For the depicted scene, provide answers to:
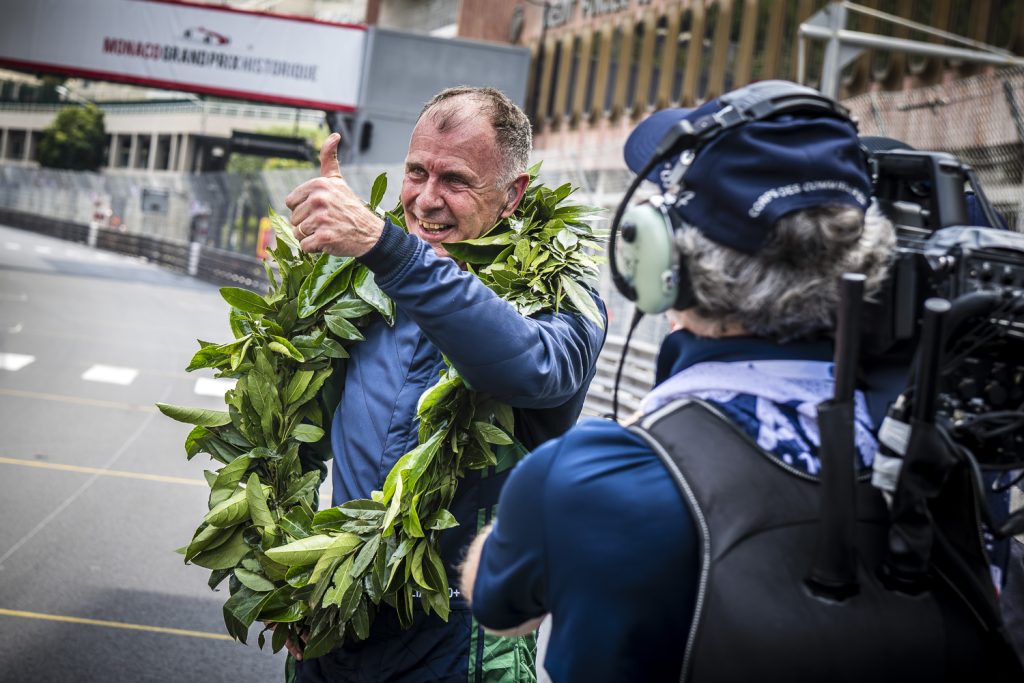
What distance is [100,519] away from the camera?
6.90 metres

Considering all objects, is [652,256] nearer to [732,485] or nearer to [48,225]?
[732,485]

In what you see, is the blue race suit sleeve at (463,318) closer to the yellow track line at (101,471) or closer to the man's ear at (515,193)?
the man's ear at (515,193)

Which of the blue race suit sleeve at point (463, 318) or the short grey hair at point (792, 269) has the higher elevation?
the short grey hair at point (792, 269)

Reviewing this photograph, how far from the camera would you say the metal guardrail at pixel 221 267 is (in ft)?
38.0

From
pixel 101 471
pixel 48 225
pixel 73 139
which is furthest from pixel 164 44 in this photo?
pixel 73 139

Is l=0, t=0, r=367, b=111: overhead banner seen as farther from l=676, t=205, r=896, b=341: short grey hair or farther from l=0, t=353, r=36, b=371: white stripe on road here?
l=676, t=205, r=896, b=341: short grey hair

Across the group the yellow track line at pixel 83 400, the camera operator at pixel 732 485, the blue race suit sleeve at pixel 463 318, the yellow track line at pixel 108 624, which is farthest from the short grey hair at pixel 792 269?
the yellow track line at pixel 83 400

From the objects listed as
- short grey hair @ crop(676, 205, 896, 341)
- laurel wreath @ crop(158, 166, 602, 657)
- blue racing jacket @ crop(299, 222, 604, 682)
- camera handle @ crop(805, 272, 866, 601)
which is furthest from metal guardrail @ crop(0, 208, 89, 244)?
camera handle @ crop(805, 272, 866, 601)

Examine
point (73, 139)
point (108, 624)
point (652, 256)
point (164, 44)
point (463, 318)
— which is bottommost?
point (108, 624)

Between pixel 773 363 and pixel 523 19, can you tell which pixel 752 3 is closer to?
pixel 523 19

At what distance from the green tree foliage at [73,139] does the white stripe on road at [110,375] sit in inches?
1661

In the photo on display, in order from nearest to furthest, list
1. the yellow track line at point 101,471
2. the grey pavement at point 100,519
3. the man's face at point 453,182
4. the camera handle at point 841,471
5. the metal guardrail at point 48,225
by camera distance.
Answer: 1. the camera handle at point 841,471
2. the man's face at point 453,182
3. the grey pavement at point 100,519
4. the yellow track line at point 101,471
5. the metal guardrail at point 48,225

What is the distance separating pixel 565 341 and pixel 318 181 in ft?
2.10

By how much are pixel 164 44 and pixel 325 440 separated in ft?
84.0
